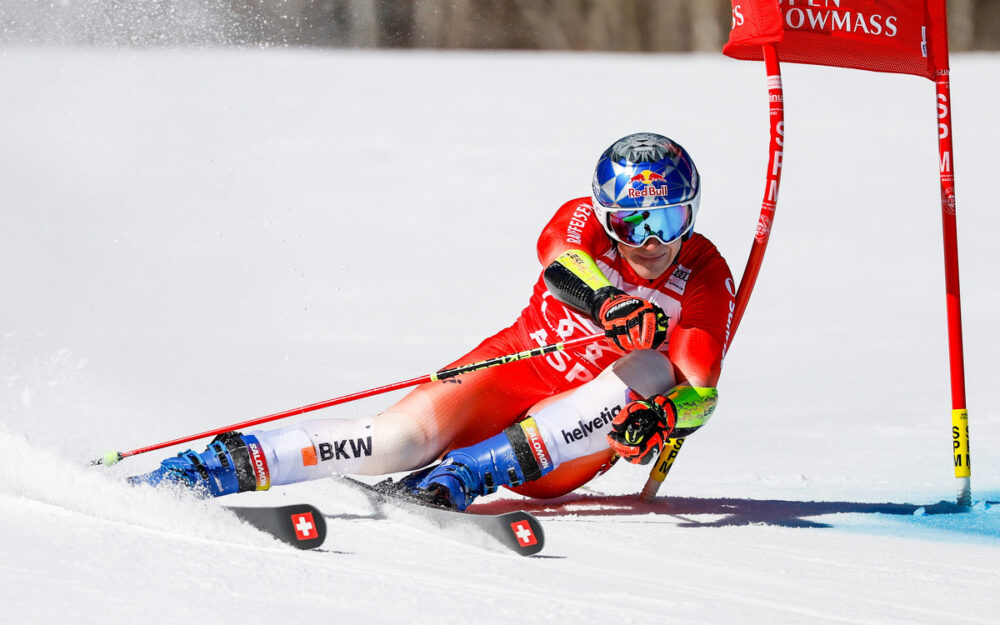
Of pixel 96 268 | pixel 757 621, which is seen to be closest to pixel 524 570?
pixel 757 621

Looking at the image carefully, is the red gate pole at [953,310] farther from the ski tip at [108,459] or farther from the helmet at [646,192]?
the ski tip at [108,459]

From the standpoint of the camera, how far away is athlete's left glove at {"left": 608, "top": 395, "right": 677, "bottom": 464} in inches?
147

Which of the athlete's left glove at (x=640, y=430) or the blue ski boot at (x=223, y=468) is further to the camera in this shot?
the athlete's left glove at (x=640, y=430)

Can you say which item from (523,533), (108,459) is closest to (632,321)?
(523,533)

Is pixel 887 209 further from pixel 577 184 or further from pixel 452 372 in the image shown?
pixel 452 372

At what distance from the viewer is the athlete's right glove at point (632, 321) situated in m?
3.79

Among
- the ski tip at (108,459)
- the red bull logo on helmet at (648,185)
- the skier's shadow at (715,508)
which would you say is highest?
the red bull logo on helmet at (648,185)

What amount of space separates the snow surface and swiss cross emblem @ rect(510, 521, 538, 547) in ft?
0.26

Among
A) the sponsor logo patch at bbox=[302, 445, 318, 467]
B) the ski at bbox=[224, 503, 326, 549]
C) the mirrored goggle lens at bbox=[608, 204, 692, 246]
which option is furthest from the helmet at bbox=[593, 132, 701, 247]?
the ski at bbox=[224, 503, 326, 549]

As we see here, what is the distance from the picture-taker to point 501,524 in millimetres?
3428

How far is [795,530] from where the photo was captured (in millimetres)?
4191

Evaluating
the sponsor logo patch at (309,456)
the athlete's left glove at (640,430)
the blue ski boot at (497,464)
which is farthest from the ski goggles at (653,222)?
the sponsor logo patch at (309,456)

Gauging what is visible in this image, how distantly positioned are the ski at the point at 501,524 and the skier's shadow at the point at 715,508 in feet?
2.10

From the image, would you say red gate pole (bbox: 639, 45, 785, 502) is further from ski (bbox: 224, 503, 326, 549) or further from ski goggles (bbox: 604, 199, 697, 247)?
ski (bbox: 224, 503, 326, 549)
